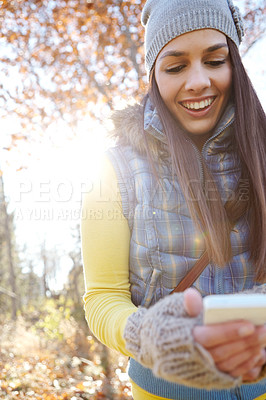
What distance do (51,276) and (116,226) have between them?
5510cm

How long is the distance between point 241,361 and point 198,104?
1.11 m

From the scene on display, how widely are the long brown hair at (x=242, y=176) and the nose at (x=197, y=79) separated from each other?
16 cm

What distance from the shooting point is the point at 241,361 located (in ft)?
2.77

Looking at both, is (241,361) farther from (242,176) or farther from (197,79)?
(197,79)

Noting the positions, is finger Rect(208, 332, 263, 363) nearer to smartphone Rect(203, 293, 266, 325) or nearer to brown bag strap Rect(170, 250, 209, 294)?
smartphone Rect(203, 293, 266, 325)

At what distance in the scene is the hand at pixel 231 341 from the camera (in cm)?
81

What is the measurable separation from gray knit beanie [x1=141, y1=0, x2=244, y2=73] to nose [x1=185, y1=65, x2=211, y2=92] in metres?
0.19

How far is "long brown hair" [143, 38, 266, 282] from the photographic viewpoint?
1389 mm

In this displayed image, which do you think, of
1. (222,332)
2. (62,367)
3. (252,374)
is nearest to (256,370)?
(252,374)

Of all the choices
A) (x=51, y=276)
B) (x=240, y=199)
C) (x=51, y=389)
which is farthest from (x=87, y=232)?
(x=51, y=276)

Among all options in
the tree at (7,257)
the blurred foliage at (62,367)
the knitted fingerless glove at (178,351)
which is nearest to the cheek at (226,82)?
the knitted fingerless glove at (178,351)

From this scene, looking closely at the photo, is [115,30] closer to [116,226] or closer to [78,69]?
[78,69]

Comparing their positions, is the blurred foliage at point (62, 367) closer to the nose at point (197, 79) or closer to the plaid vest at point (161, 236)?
the plaid vest at point (161, 236)

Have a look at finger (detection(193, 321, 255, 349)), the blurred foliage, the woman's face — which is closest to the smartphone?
finger (detection(193, 321, 255, 349))
